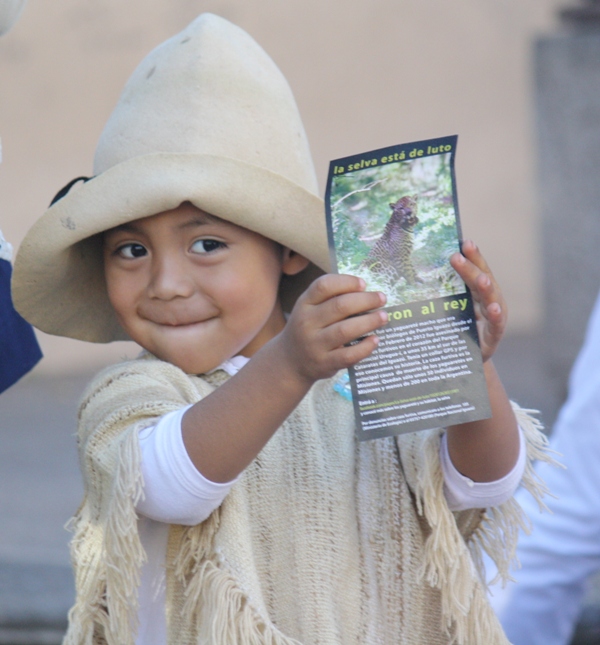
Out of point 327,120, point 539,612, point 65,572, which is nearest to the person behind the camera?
point 539,612

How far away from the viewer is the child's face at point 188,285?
1801 millimetres

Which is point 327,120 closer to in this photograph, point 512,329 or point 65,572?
point 512,329

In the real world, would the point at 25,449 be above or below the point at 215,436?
above

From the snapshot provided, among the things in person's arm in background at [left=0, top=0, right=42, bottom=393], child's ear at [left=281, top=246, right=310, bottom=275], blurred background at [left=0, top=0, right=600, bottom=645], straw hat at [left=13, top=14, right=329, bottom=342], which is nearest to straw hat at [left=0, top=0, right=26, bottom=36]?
person's arm in background at [left=0, top=0, right=42, bottom=393]

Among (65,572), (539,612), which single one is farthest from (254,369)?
(65,572)

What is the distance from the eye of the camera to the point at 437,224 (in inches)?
60.0

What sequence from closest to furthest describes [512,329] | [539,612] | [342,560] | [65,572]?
[342,560] → [539,612] → [65,572] → [512,329]

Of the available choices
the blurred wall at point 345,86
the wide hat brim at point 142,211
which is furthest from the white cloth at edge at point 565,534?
the blurred wall at point 345,86

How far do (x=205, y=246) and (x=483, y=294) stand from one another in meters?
0.55

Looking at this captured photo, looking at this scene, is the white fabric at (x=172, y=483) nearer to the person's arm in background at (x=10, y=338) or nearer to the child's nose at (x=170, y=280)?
the child's nose at (x=170, y=280)

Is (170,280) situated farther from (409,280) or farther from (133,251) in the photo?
(409,280)

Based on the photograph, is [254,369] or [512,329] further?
[512,329]

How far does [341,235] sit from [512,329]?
17.8 ft

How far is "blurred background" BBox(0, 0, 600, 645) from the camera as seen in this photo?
5.55 meters
